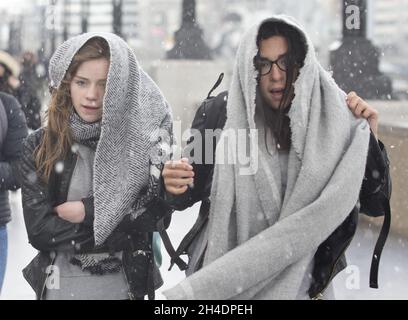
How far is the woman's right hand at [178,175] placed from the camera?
94.2 inches

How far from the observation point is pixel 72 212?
2662 mm

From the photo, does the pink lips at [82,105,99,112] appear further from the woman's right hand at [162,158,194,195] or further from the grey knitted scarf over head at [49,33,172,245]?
the woman's right hand at [162,158,194,195]

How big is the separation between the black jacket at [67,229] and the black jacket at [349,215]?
0.12m

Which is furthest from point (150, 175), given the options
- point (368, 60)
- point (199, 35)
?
point (199, 35)

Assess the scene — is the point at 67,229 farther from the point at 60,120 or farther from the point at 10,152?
the point at 10,152

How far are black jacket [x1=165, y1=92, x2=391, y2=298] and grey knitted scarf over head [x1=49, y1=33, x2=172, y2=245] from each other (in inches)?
7.2

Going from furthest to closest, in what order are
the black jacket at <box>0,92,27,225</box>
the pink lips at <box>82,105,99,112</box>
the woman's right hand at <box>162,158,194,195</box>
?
the black jacket at <box>0,92,27,225</box> → the pink lips at <box>82,105,99,112</box> → the woman's right hand at <box>162,158,194,195</box>

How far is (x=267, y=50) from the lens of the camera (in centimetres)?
251

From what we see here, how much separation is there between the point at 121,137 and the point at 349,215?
85cm

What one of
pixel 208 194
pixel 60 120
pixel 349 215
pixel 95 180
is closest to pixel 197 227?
pixel 208 194

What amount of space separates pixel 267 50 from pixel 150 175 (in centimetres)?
61

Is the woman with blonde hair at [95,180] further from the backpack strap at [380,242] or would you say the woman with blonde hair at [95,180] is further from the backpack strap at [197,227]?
the backpack strap at [380,242]

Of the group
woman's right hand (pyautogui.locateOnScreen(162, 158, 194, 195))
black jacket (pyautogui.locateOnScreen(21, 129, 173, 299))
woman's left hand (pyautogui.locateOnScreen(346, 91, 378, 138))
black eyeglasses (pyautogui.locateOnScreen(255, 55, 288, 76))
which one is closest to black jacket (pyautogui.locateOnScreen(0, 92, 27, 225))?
black jacket (pyautogui.locateOnScreen(21, 129, 173, 299))

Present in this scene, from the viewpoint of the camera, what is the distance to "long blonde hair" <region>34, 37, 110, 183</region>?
268 centimetres
